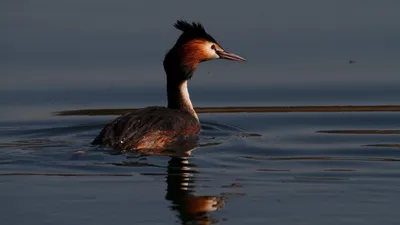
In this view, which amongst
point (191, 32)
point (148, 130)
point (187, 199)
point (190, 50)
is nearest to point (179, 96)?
point (190, 50)

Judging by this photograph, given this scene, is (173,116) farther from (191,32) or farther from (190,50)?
(191,32)

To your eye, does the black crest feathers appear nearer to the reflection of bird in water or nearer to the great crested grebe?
the great crested grebe

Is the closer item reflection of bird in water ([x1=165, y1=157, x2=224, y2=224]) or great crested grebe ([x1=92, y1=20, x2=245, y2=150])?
reflection of bird in water ([x1=165, y1=157, x2=224, y2=224])

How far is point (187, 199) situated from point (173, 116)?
2.89 m

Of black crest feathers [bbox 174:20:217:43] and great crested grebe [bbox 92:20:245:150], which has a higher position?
black crest feathers [bbox 174:20:217:43]

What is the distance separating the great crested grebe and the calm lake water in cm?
19

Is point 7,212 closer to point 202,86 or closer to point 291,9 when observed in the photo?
point 202,86

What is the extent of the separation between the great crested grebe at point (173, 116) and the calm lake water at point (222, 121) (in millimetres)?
188

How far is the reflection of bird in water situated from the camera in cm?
884

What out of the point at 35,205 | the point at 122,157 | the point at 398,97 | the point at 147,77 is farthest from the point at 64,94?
the point at 35,205

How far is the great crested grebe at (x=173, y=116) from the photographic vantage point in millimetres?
11641

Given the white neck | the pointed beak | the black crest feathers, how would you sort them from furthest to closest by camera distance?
the pointed beak < the white neck < the black crest feathers

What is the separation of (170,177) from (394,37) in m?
5.96

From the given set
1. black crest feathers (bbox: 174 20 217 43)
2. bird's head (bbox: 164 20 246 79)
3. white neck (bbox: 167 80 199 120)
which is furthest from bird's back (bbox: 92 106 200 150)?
black crest feathers (bbox: 174 20 217 43)
